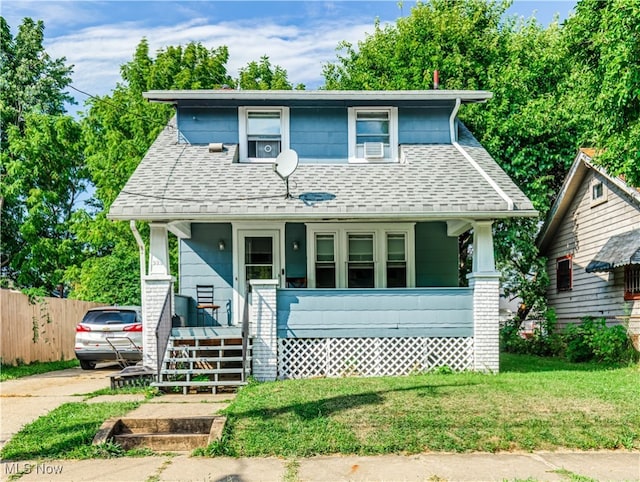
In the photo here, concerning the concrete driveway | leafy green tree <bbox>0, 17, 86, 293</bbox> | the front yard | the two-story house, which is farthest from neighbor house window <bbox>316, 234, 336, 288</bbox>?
leafy green tree <bbox>0, 17, 86, 293</bbox>

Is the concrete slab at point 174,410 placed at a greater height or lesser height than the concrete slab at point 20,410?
greater

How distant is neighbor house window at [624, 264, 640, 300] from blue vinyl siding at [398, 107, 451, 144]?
5271 millimetres

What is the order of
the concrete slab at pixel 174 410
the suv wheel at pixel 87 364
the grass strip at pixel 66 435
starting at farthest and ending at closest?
the suv wheel at pixel 87 364 → the concrete slab at pixel 174 410 → the grass strip at pixel 66 435

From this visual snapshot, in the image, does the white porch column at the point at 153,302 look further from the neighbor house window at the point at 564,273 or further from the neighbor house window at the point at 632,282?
the neighbor house window at the point at 564,273

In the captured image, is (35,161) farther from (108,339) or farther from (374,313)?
(374,313)

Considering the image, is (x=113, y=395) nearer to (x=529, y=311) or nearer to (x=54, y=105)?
(x=529, y=311)

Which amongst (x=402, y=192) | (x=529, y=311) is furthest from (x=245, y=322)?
(x=529, y=311)

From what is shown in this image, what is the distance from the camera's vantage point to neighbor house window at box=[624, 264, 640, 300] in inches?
591

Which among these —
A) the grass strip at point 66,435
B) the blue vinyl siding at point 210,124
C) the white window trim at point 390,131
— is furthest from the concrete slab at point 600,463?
the blue vinyl siding at point 210,124

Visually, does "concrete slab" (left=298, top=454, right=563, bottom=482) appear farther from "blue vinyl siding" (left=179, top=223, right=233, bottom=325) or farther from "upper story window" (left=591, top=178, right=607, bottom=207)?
"upper story window" (left=591, top=178, right=607, bottom=207)

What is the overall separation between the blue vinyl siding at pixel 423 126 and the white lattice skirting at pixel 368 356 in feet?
15.4

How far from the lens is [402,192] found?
1223 centimetres

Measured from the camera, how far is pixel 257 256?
1369 centimetres

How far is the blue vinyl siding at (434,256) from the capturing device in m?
14.0
